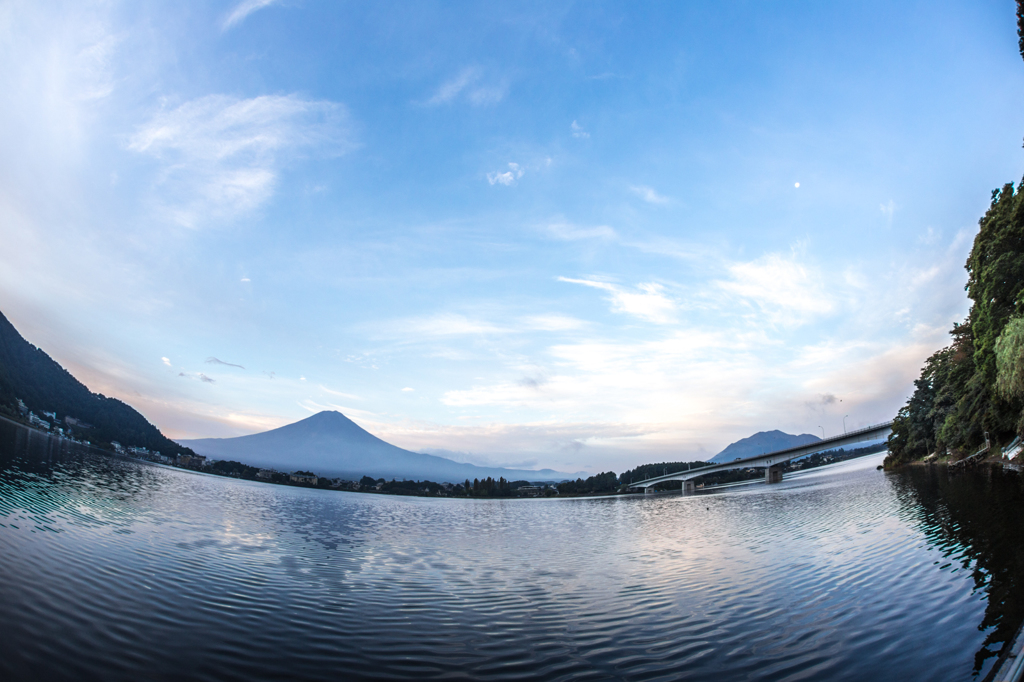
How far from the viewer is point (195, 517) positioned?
43688 mm

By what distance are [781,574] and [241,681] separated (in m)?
22.4

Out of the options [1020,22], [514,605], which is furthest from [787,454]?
[514,605]

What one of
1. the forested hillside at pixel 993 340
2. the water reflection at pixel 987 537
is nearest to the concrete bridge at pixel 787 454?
the forested hillside at pixel 993 340

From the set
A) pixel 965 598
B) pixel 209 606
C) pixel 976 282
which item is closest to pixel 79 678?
pixel 209 606

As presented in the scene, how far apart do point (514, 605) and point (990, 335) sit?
216 feet

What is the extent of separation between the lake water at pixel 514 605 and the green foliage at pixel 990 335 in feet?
75.9

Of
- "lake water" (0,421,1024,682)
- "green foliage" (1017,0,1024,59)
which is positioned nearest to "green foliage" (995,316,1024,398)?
"lake water" (0,421,1024,682)

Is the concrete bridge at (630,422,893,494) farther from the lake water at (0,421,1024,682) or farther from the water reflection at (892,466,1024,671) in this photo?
the lake water at (0,421,1024,682)

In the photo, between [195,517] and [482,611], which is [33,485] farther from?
[482,611]

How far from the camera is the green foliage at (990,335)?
A: 45250mm

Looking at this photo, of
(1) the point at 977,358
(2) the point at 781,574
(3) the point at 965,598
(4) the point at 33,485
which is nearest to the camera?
(3) the point at 965,598

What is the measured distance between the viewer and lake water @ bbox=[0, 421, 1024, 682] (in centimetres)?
1134

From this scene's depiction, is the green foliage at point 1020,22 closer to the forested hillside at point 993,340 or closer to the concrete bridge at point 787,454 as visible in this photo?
the forested hillside at point 993,340

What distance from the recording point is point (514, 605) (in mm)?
18766
